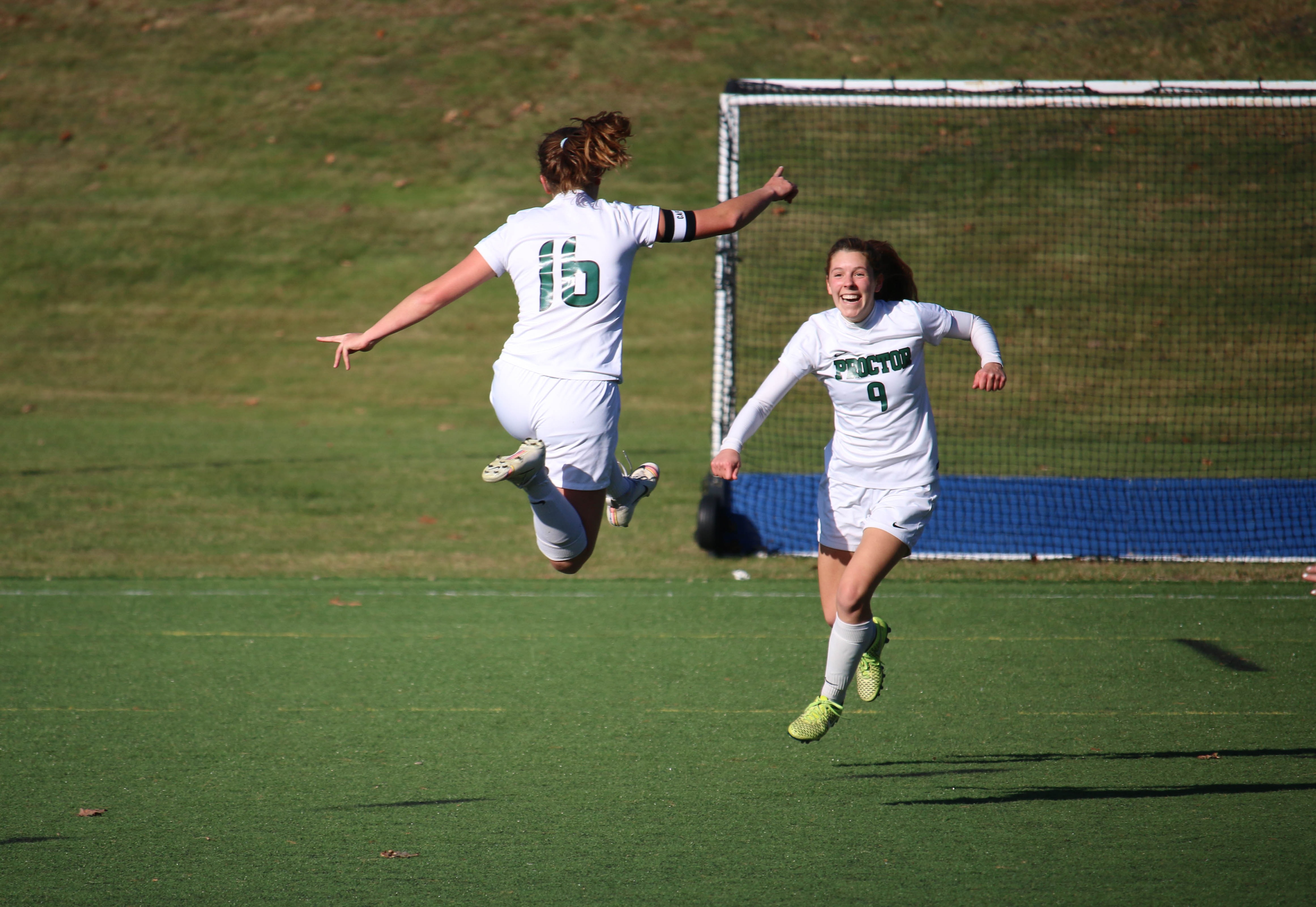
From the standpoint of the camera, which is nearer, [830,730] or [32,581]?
[830,730]

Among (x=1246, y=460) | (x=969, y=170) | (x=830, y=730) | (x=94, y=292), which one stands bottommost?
(x=830, y=730)

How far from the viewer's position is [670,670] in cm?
693

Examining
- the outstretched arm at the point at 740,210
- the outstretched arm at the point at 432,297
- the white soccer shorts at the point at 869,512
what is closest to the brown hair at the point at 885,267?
the outstretched arm at the point at 740,210

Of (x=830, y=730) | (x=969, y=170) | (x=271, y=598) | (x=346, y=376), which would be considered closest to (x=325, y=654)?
(x=271, y=598)

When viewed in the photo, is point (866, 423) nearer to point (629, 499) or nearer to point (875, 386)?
point (875, 386)

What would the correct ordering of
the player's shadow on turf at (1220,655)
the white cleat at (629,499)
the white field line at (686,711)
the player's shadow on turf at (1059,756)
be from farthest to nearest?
the player's shadow on turf at (1220,655), the white field line at (686,711), the player's shadow on turf at (1059,756), the white cleat at (629,499)

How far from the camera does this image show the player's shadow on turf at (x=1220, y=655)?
6.88 meters

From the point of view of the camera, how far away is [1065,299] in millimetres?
20953

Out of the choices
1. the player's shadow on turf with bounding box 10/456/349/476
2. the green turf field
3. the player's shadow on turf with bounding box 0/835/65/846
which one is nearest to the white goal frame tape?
the green turf field

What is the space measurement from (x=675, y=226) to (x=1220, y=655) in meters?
4.47

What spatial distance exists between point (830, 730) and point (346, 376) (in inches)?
581

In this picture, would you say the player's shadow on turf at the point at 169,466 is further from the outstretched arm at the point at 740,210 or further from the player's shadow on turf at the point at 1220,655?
the outstretched arm at the point at 740,210

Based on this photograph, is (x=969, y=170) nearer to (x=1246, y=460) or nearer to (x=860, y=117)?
(x=860, y=117)

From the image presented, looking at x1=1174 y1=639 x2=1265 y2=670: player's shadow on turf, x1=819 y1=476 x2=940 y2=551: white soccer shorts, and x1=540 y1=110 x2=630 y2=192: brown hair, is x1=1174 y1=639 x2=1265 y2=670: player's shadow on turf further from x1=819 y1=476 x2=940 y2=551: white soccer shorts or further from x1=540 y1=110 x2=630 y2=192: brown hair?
x1=540 y1=110 x2=630 y2=192: brown hair
